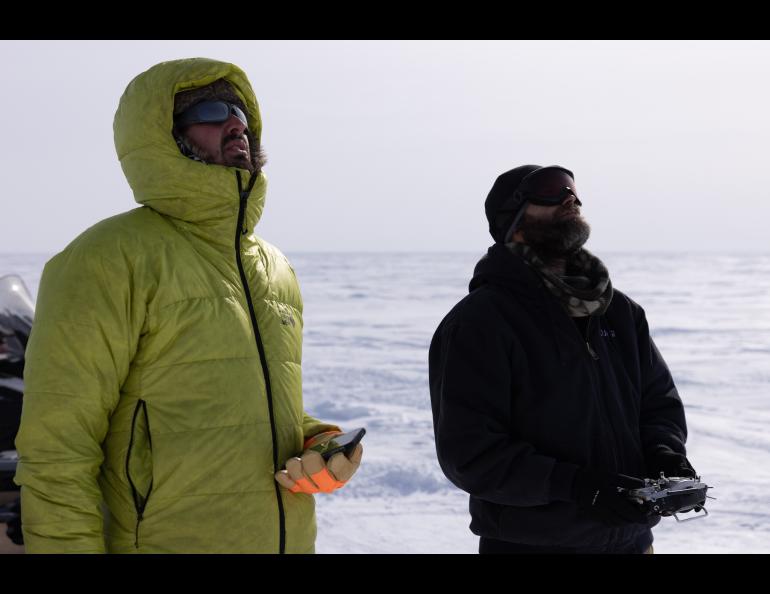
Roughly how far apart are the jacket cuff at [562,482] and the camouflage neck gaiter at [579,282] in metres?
0.44

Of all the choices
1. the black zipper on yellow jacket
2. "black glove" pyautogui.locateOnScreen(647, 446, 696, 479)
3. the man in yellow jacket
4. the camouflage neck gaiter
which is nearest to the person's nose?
the man in yellow jacket

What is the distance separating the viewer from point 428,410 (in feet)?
27.7

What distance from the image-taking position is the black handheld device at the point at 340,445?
2.05 m

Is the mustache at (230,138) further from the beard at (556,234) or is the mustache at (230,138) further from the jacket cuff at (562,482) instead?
the jacket cuff at (562,482)

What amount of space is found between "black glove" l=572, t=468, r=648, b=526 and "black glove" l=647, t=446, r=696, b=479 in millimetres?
178

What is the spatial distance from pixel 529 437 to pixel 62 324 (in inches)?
45.9

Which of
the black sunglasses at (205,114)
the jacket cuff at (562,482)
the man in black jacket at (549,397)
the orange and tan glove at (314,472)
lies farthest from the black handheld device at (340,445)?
the black sunglasses at (205,114)

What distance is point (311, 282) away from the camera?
83.6 ft

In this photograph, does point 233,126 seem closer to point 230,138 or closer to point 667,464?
point 230,138

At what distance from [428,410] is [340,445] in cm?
644

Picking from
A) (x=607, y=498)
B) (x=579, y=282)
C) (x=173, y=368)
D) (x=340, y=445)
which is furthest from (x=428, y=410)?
(x=173, y=368)

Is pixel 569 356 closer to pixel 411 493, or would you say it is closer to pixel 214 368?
pixel 214 368
